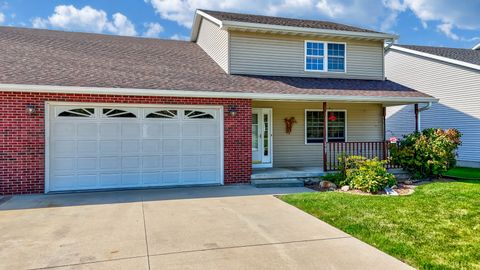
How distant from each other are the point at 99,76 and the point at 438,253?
8625mm

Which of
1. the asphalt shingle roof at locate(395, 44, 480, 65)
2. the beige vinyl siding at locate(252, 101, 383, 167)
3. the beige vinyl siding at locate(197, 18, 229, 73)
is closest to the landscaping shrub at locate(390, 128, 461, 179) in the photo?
the beige vinyl siding at locate(252, 101, 383, 167)

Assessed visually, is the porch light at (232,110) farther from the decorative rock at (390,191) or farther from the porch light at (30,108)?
the porch light at (30,108)

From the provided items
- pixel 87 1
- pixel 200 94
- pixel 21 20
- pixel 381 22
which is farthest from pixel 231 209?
pixel 381 22

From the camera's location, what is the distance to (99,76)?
9.43 metres

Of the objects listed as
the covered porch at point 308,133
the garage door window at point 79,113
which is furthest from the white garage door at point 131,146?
the covered porch at point 308,133

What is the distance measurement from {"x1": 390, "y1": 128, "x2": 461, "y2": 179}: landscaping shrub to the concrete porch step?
363 centimetres

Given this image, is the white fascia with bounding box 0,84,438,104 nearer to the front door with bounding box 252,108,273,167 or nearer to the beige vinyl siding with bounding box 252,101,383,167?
the beige vinyl siding with bounding box 252,101,383,167

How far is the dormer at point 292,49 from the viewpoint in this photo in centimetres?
Answer: 1201

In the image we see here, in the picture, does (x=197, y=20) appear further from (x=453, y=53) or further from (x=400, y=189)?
(x=453, y=53)

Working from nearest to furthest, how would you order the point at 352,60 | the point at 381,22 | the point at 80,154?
the point at 80,154
the point at 352,60
the point at 381,22

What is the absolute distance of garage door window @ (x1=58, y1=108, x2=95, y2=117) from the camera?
29.2ft

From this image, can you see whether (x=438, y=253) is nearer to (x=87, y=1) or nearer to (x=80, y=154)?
(x=80, y=154)

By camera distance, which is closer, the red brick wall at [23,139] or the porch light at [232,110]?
the red brick wall at [23,139]

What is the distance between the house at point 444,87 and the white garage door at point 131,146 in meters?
11.2
